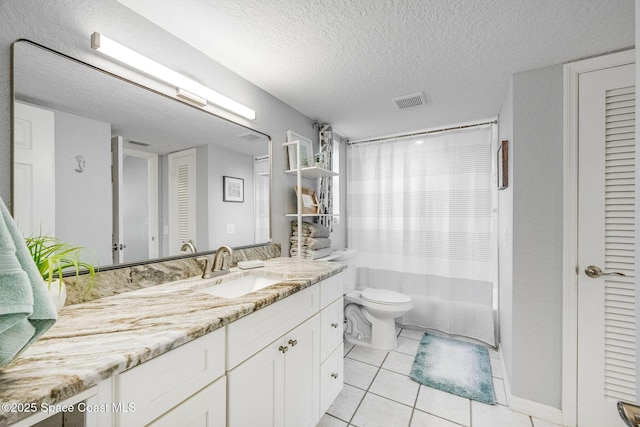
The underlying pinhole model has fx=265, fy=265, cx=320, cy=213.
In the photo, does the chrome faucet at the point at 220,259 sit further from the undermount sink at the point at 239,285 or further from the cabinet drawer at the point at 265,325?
the cabinet drawer at the point at 265,325

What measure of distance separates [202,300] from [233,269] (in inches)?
23.4

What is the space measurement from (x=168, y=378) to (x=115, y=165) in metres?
0.90

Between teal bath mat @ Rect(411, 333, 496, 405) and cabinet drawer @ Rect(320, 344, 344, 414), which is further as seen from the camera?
teal bath mat @ Rect(411, 333, 496, 405)

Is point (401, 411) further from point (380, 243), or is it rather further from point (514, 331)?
point (380, 243)

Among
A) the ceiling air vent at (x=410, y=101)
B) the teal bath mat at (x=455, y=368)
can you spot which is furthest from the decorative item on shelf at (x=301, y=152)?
the teal bath mat at (x=455, y=368)

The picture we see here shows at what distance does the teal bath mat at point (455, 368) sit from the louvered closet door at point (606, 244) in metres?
0.54

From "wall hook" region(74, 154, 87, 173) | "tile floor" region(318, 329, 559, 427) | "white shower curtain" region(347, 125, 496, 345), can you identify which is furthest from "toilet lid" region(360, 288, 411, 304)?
"wall hook" region(74, 154, 87, 173)

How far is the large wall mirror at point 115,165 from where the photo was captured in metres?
0.93

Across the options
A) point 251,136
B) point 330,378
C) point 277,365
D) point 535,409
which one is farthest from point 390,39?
point 535,409

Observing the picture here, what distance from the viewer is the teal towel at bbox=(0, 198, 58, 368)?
51 cm

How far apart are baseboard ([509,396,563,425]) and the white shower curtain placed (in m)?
0.85

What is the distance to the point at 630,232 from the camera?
1.43 m

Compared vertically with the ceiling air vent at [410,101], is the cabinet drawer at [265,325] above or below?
below

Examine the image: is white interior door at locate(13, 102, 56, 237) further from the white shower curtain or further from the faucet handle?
the white shower curtain
